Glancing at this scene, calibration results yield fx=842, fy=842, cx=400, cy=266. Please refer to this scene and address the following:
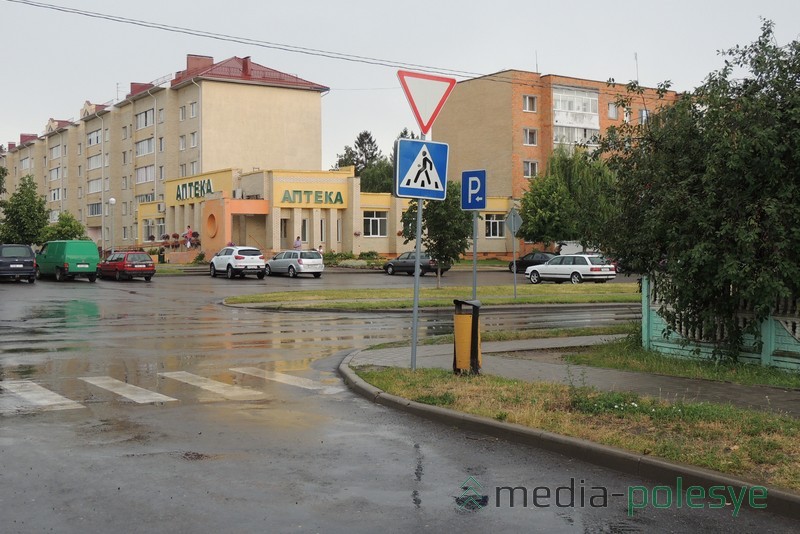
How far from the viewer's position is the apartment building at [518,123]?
230ft

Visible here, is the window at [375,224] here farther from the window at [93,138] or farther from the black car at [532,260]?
the window at [93,138]

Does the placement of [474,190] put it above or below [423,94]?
below

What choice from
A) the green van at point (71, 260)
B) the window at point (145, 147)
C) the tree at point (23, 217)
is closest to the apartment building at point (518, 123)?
the window at point (145, 147)

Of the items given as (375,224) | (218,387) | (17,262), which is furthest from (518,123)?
(218,387)

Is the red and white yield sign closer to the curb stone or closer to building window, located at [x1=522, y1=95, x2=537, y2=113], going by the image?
the curb stone

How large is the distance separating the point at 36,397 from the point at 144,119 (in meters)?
74.4

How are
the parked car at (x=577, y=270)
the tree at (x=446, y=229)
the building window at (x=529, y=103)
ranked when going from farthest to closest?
the building window at (x=529, y=103), the parked car at (x=577, y=270), the tree at (x=446, y=229)

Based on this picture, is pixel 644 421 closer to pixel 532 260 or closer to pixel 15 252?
pixel 15 252

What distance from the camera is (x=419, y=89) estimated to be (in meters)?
10.6

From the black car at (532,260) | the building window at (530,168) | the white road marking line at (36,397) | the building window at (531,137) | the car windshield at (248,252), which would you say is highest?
the building window at (531,137)

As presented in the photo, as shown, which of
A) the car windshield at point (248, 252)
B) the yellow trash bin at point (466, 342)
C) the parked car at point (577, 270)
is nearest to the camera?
the yellow trash bin at point (466, 342)

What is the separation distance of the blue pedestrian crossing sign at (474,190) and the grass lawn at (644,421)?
4.43 meters

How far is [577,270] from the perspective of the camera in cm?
4350

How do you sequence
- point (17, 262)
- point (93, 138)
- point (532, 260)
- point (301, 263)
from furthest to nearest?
point (93, 138), point (532, 260), point (301, 263), point (17, 262)
